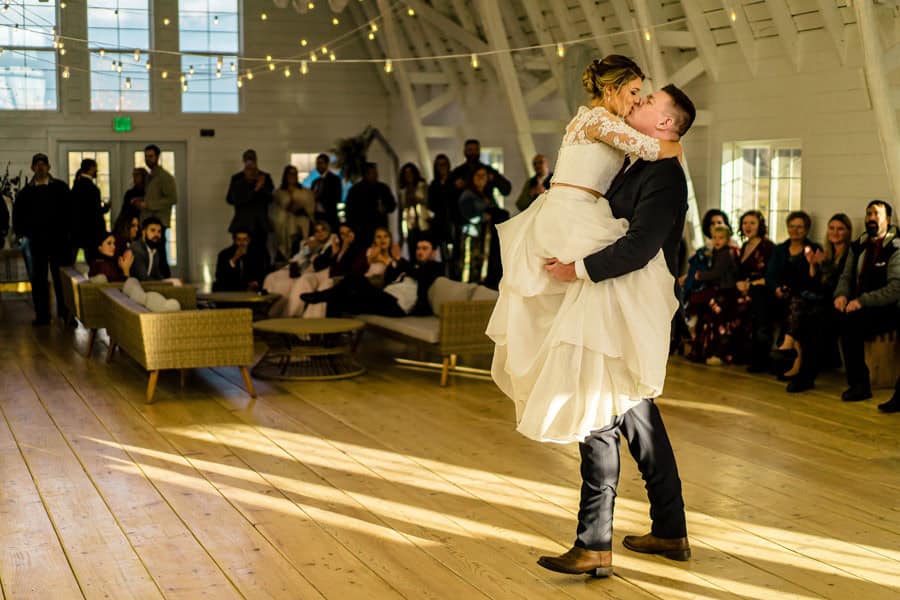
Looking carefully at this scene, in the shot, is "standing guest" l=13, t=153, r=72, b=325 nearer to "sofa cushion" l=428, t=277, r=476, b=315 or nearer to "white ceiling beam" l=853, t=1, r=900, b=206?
"sofa cushion" l=428, t=277, r=476, b=315

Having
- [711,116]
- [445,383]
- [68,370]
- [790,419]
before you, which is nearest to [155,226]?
[68,370]

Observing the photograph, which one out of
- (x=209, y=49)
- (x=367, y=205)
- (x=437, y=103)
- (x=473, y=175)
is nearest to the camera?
(x=473, y=175)

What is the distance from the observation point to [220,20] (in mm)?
15445

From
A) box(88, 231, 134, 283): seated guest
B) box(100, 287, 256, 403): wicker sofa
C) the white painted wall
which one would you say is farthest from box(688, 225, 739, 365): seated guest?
the white painted wall

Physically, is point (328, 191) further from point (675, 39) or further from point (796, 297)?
point (796, 297)

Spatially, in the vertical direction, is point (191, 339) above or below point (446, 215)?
below

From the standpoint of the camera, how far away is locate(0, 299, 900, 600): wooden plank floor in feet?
13.0

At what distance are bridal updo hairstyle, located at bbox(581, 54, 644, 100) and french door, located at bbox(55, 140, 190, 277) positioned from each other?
39.5 feet

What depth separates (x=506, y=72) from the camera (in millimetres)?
11227

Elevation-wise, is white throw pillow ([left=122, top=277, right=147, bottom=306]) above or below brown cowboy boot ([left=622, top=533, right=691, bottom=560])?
above

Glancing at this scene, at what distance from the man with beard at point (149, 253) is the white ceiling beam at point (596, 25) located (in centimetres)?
414

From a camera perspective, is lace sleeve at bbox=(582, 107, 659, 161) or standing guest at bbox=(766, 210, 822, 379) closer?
lace sleeve at bbox=(582, 107, 659, 161)

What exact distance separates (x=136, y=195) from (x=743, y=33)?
24.8 feet

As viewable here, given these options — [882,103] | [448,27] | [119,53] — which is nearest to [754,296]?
[882,103]
